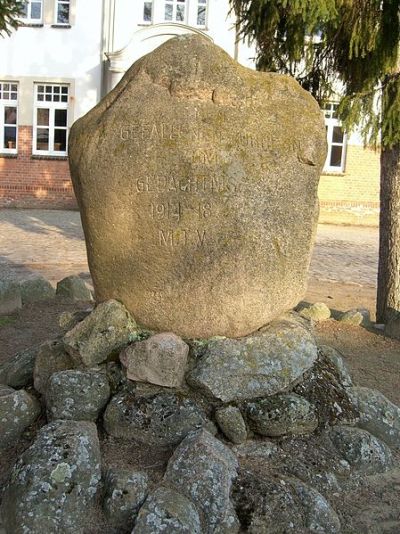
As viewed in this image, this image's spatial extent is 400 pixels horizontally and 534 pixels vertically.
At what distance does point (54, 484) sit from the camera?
9.78 feet

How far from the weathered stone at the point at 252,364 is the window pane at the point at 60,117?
1725cm

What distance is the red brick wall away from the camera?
1973 centimetres

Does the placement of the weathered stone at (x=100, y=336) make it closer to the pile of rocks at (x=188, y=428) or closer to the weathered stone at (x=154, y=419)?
the pile of rocks at (x=188, y=428)

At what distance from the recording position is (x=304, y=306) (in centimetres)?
782

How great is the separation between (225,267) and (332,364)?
0.96 m

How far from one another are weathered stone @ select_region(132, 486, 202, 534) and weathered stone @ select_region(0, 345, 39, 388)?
149cm

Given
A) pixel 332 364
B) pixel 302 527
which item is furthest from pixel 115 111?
pixel 302 527

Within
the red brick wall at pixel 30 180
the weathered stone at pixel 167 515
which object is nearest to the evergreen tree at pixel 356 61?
the weathered stone at pixel 167 515

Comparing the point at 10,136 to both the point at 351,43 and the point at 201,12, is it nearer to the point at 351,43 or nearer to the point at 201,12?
the point at 201,12

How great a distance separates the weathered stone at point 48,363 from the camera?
12.7 ft

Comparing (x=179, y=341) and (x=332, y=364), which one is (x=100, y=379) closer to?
(x=179, y=341)

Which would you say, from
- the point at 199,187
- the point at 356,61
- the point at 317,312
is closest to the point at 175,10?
the point at 356,61

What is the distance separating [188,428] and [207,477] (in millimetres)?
445

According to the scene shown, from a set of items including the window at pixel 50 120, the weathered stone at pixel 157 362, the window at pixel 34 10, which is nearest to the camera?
the weathered stone at pixel 157 362
